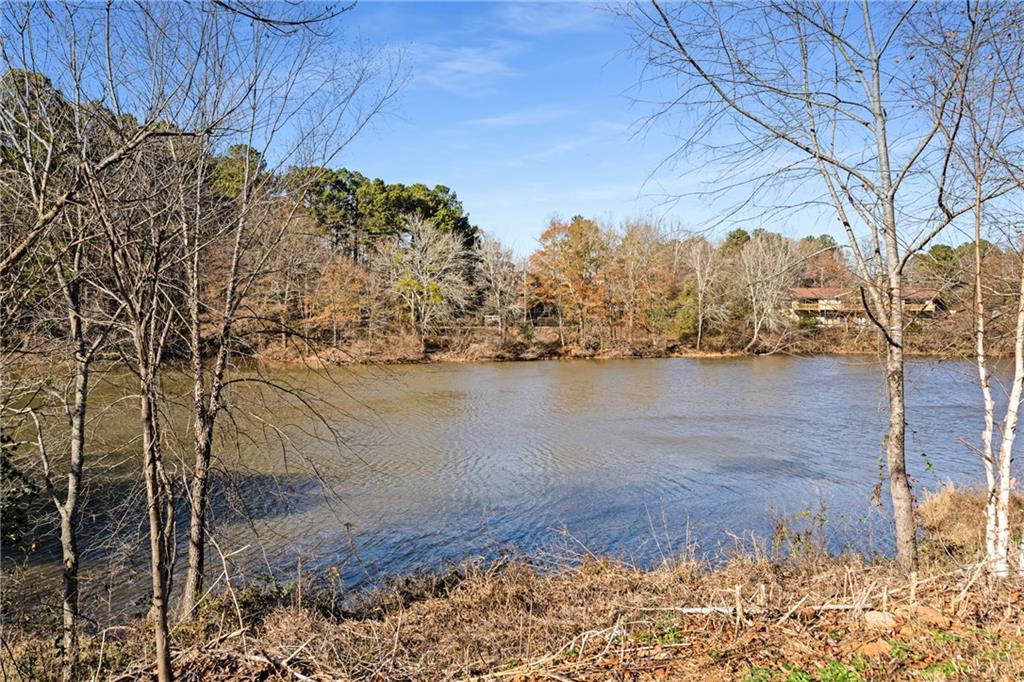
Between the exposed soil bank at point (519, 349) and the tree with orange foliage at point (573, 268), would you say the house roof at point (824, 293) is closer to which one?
the exposed soil bank at point (519, 349)

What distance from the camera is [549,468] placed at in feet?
48.7

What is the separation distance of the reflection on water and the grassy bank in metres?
1.42

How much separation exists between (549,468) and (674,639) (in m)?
10.5

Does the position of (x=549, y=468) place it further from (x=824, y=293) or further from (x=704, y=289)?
(x=704, y=289)

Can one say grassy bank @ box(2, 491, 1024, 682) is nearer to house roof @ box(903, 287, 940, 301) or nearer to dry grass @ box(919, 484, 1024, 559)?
house roof @ box(903, 287, 940, 301)

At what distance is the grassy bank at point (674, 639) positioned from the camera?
3.79 metres

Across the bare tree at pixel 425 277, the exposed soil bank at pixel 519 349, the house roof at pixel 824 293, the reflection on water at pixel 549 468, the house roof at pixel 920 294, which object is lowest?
the reflection on water at pixel 549 468

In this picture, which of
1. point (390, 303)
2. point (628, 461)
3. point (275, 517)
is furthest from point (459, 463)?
point (390, 303)

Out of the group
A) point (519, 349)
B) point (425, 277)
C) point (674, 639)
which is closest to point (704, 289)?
point (519, 349)

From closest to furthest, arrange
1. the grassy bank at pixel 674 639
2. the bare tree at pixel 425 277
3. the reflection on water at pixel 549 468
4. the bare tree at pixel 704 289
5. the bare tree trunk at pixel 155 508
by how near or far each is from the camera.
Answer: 1. the bare tree trunk at pixel 155 508
2. the grassy bank at pixel 674 639
3. the reflection on water at pixel 549 468
4. the bare tree at pixel 425 277
5. the bare tree at pixel 704 289

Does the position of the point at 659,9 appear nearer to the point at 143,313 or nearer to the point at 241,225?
the point at 143,313

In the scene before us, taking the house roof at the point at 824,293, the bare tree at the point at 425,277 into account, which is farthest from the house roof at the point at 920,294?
the bare tree at the point at 425,277

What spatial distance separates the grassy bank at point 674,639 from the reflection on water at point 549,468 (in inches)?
55.8

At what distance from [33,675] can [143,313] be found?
3.86 meters
